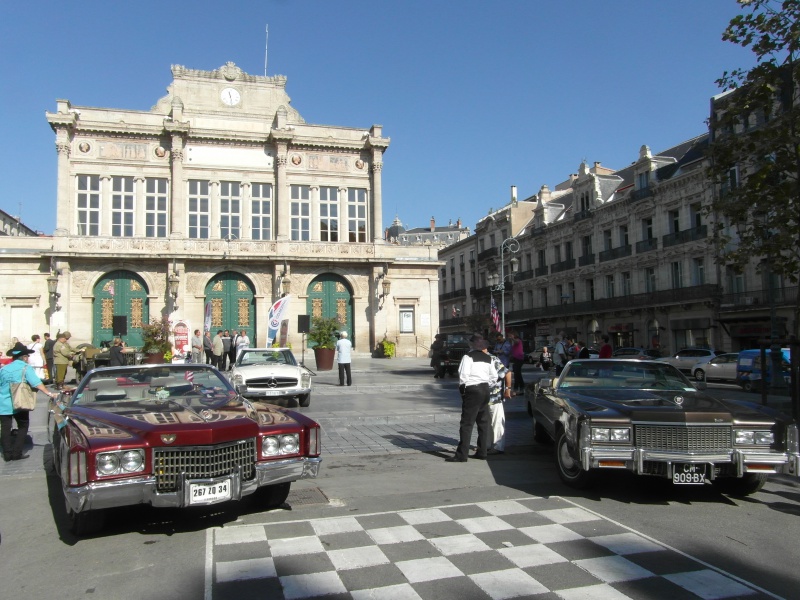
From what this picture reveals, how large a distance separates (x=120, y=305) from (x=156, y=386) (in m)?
28.4

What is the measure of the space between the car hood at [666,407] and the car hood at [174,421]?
3045mm

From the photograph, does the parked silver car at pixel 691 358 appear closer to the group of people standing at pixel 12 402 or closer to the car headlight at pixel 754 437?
the car headlight at pixel 754 437

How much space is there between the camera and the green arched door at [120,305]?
32.1 m

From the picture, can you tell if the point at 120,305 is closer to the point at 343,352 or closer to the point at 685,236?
the point at 343,352

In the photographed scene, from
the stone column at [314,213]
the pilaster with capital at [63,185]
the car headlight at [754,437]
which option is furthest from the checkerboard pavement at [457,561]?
the pilaster with capital at [63,185]

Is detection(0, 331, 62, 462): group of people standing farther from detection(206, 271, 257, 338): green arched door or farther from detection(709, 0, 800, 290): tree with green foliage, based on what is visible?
detection(206, 271, 257, 338): green arched door

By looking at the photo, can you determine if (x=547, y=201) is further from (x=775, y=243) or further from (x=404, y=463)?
(x=404, y=463)

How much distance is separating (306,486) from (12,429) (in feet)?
16.0

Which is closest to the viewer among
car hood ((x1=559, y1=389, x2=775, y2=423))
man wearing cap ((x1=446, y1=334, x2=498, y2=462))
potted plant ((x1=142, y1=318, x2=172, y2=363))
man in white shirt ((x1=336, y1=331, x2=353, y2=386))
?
car hood ((x1=559, y1=389, x2=775, y2=423))

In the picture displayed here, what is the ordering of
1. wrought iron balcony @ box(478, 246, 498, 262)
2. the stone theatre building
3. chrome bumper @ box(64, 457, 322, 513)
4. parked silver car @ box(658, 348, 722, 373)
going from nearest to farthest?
chrome bumper @ box(64, 457, 322, 513) < parked silver car @ box(658, 348, 722, 373) < the stone theatre building < wrought iron balcony @ box(478, 246, 498, 262)

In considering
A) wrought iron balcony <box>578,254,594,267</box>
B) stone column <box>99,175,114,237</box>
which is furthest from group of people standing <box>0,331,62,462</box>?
wrought iron balcony <box>578,254,594,267</box>

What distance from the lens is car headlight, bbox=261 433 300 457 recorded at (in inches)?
211

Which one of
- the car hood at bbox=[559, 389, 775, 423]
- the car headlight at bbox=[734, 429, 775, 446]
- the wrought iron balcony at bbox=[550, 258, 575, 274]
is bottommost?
the car headlight at bbox=[734, 429, 775, 446]

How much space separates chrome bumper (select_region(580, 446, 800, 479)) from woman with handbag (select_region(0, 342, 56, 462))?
708cm
